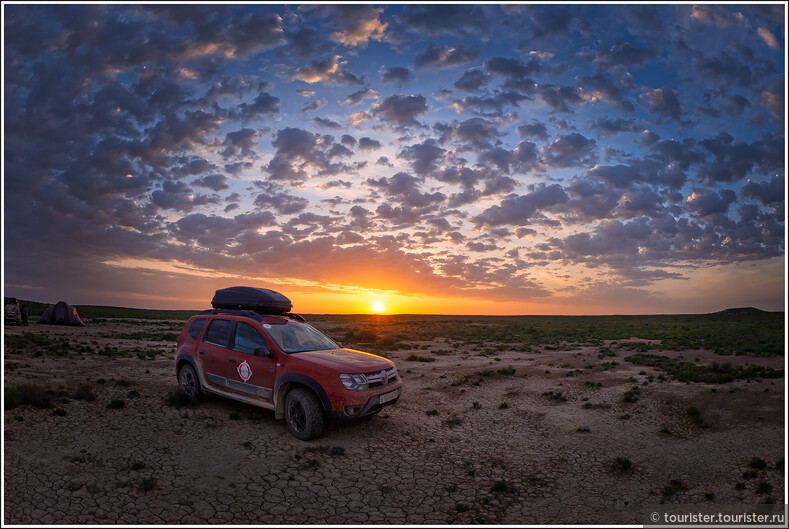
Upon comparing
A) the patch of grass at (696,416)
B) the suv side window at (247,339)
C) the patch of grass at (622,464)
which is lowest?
the patch of grass at (622,464)

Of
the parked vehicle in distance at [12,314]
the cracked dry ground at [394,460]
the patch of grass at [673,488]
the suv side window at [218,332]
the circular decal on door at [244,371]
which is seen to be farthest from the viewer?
the parked vehicle in distance at [12,314]

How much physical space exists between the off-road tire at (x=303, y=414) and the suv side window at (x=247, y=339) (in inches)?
48.4

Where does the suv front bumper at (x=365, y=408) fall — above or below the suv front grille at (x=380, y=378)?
below

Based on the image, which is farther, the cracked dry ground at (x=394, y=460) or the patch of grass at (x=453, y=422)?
the patch of grass at (x=453, y=422)

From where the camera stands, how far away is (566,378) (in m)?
15.4

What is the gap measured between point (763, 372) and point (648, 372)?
3.21m

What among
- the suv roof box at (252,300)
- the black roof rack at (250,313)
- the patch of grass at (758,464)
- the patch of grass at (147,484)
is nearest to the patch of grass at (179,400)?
the black roof rack at (250,313)

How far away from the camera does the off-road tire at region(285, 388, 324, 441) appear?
26.4 ft

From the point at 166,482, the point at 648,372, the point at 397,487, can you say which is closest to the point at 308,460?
the point at 397,487

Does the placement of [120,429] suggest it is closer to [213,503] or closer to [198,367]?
[198,367]

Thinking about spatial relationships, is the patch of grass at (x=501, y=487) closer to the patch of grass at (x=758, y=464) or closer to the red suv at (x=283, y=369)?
the red suv at (x=283, y=369)

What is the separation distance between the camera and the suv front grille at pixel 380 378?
827 centimetres

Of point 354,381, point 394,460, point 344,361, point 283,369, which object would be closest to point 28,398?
point 283,369

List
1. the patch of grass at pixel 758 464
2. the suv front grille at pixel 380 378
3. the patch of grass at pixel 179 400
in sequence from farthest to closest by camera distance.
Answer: the patch of grass at pixel 179 400, the suv front grille at pixel 380 378, the patch of grass at pixel 758 464
